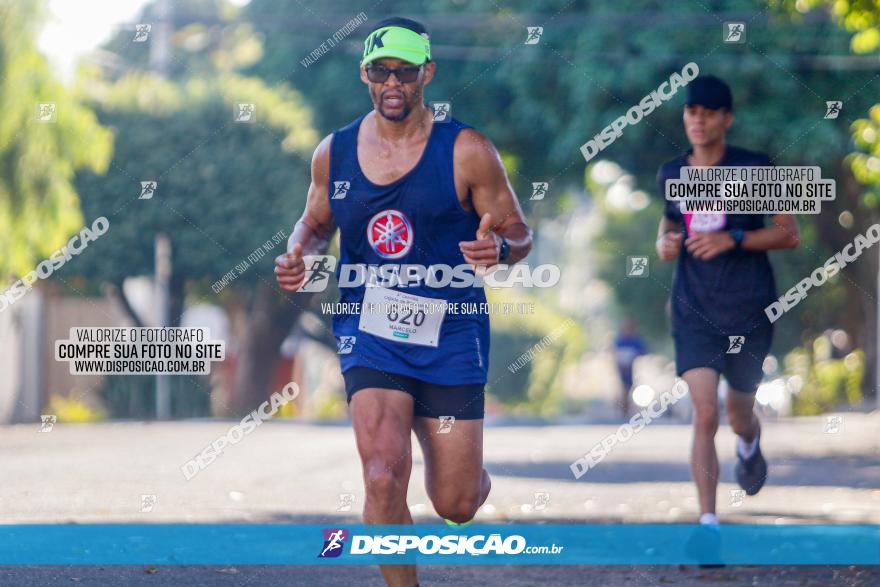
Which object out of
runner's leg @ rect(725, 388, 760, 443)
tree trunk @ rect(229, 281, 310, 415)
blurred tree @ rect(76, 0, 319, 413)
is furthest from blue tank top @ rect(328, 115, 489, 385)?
tree trunk @ rect(229, 281, 310, 415)

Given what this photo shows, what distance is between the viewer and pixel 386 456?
5.48m

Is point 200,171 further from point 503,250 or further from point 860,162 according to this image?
point 503,250

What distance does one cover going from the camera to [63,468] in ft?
37.1

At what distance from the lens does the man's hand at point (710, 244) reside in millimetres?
7250

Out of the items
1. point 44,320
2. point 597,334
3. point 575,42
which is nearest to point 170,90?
point 44,320

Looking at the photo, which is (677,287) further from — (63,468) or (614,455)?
(614,455)

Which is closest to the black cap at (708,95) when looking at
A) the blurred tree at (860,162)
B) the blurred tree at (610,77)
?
the blurred tree at (860,162)

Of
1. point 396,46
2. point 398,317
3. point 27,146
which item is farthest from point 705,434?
point 27,146

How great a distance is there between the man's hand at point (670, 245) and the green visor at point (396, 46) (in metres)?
1.86

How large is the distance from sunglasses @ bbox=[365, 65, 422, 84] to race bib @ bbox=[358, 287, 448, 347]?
0.76 meters

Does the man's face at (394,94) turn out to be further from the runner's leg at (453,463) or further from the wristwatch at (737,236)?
the wristwatch at (737,236)

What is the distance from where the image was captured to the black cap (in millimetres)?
7398

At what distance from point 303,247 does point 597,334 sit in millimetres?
74357

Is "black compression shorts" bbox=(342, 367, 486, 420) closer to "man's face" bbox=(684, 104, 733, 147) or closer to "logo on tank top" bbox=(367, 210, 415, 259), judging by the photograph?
"logo on tank top" bbox=(367, 210, 415, 259)
